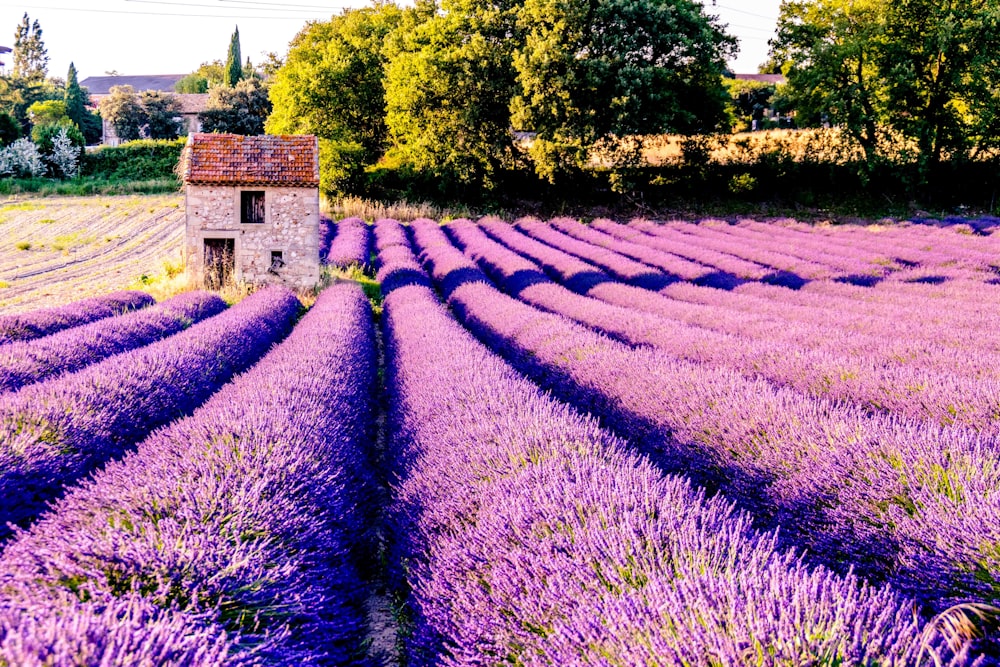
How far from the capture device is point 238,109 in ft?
141

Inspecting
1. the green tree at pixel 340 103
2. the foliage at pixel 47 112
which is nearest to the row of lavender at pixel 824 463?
the green tree at pixel 340 103

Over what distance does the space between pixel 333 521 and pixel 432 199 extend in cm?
2527

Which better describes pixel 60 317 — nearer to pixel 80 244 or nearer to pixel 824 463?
pixel 824 463

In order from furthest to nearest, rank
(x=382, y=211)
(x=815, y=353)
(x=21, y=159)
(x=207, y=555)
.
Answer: (x=21, y=159)
(x=382, y=211)
(x=815, y=353)
(x=207, y=555)

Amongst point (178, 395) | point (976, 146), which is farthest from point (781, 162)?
point (178, 395)

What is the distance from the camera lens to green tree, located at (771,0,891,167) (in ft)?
76.6

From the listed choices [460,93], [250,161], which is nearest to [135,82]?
[460,93]

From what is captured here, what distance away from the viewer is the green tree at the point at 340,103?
26.6m

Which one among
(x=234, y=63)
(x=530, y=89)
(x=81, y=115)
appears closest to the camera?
(x=530, y=89)

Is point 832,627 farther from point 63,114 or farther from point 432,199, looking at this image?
point 63,114

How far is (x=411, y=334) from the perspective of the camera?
7.11 meters

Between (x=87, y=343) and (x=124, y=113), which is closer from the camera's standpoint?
(x=87, y=343)

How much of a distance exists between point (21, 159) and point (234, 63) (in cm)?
3337

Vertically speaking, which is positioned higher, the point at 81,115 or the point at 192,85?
the point at 192,85
